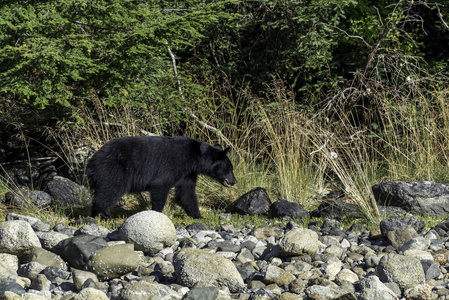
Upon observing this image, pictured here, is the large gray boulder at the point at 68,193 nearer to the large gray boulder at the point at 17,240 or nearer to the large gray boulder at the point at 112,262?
the large gray boulder at the point at 17,240

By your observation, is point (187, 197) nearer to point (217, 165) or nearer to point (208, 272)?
point (217, 165)

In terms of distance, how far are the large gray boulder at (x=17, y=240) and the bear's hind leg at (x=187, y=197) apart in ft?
7.76

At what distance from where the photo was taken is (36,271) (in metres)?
4.05

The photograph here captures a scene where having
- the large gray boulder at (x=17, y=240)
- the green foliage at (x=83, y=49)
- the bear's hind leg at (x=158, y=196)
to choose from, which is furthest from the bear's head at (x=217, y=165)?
the large gray boulder at (x=17, y=240)

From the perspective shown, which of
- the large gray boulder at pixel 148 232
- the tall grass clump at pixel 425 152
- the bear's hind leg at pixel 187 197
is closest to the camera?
the large gray boulder at pixel 148 232

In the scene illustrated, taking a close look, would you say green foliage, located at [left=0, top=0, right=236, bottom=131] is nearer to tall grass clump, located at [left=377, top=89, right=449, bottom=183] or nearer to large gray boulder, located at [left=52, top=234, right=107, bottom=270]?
large gray boulder, located at [left=52, top=234, right=107, bottom=270]

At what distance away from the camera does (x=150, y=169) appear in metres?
6.23

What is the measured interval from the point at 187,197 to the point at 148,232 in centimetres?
204

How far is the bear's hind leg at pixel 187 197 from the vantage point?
6.57 metres

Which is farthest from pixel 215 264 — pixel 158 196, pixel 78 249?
pixel 158 196

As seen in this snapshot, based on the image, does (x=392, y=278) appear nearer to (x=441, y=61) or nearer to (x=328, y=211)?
(x=328, y=211)

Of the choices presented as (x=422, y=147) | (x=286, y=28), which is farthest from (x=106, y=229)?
(x=286, y=28)

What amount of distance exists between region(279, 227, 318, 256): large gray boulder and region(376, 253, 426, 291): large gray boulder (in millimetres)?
640

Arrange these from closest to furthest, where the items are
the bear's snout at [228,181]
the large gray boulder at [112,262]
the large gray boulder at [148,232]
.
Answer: the large gray boulder at [112,262] → the large gray boulder at [148,232] → the bear's snout at [228,181]
